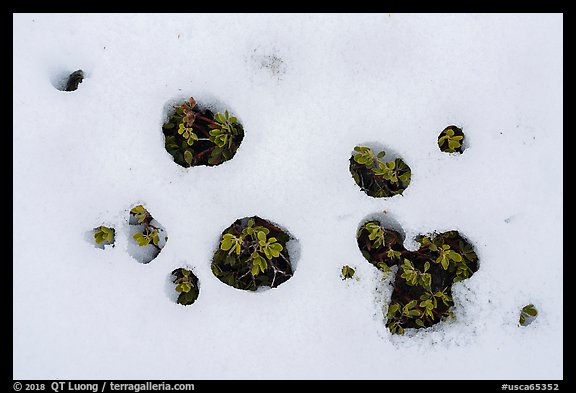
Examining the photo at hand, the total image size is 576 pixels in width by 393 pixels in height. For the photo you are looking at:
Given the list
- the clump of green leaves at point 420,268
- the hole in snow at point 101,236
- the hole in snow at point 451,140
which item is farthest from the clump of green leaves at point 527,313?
the hole in snow at point 101,236

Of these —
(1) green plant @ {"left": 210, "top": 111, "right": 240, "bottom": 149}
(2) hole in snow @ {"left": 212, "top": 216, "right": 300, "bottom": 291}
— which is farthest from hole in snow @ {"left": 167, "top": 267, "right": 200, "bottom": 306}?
(1) green plant @ {"left": 210, "top": 111, "right": 240, "bottom": 149}

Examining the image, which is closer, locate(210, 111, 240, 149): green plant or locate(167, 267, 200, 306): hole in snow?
locate(210, 111, 240, 149): green plant

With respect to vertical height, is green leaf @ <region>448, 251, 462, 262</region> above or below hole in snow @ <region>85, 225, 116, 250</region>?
below

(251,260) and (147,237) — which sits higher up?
(147,237)

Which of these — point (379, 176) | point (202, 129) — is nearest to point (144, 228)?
point (202, 129)

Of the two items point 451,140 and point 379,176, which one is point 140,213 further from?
point 451,140

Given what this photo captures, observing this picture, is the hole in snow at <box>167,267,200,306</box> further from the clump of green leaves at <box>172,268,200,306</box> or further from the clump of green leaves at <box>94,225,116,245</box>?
the clump of green leaves at <box>94,225,116,245</box>
